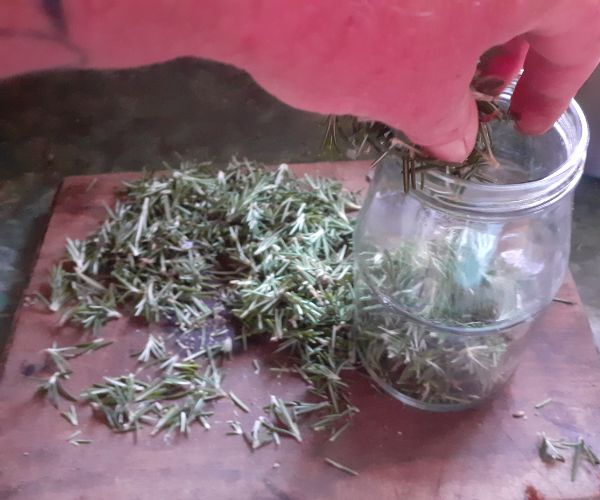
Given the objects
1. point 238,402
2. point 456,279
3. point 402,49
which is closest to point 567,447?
point 456,279

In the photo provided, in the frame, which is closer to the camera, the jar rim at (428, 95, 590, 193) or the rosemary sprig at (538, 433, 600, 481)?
the jar rim at (428, 95, 590, 193)

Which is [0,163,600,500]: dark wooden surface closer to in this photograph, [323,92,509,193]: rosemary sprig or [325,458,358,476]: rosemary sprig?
[325,458,358,476]: rosemary sprig

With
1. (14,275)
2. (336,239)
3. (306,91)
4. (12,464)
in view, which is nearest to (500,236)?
(336,239)

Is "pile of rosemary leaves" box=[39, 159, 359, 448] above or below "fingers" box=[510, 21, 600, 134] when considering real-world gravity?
below

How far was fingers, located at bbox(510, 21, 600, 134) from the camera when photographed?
38 centimetres

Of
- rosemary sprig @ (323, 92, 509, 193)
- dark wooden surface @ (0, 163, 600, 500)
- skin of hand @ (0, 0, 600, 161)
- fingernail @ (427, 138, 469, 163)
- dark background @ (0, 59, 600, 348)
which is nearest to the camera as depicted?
skin of hand @ (0, 0, 600, 161)

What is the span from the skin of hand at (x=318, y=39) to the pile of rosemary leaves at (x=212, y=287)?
1.23 feet

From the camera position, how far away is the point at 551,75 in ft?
1.39

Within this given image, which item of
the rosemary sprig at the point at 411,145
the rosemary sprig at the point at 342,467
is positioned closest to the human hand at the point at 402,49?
the rosemary sprig at the point at 411,145

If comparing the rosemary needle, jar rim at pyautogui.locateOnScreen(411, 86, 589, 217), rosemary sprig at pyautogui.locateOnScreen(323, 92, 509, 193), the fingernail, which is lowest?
the rosemary needle

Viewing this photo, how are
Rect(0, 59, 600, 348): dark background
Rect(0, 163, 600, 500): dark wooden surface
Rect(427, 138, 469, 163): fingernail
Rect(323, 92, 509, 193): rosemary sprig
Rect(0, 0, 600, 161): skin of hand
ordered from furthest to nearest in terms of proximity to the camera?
1. Rect(0, 59, 600, 348): dark background
2. Rect(0, 163, 600, 500): dark wooden surface
3. Rect(323, 92, 509, 193): rosemary sprig
4. Rect(427, 138, 469, 163): fingernail
5. Rect(0, 0, 600, 161): skin of hand

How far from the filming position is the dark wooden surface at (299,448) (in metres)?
Result: 0.60

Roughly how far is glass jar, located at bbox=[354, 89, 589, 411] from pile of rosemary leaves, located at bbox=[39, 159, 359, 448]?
0.07 meters

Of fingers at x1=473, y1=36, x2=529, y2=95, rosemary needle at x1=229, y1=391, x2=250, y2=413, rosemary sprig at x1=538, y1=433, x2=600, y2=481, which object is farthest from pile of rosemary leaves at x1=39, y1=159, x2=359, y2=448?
fingers at x1=473, y1=36, x2=529, y2=95
